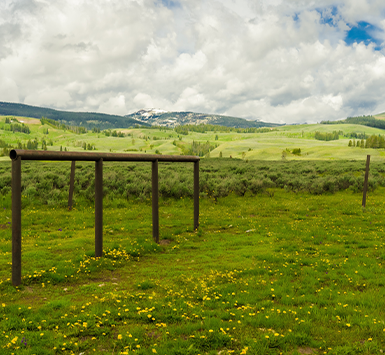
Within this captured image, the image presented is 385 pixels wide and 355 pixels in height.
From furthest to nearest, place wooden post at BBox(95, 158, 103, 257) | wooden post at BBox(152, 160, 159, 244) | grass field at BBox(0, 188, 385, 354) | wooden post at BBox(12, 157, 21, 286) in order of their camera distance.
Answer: wooden post at BBox(152, 160, 159, 244)
wooden post at BBox(95, 158, 103, 257)
wooden post at BBox(12, 157, 21, 286)
grass field at BBox(0, 188, 385, 354)

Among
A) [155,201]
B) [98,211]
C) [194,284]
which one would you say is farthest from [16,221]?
[155,201]

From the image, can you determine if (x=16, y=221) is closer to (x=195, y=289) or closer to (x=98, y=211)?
(x=98, y=211)

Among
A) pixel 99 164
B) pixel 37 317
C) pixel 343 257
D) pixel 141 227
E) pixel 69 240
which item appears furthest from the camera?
pixel 141 227

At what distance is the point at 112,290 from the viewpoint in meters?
6.33

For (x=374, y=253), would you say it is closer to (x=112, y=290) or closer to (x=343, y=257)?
(x=343, y=257)

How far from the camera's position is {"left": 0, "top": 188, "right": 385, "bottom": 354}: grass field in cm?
446

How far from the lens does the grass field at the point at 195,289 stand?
446 centimetres

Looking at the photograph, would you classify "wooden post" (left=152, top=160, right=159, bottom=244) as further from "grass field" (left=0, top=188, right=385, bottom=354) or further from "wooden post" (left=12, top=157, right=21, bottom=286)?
"wooden post" (left=12, top=157, right=21, bottom=286)

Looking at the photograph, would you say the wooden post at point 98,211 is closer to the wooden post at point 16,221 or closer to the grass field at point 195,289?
the grass field at point 195,289

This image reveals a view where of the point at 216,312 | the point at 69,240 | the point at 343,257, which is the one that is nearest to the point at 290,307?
the point at 216,312

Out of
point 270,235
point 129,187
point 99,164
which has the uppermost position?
point 99,164

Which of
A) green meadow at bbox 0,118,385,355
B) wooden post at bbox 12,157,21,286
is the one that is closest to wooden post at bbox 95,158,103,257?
green meadow at bbox 0,118,385,355

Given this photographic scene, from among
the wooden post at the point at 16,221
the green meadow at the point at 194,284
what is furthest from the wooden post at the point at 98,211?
the wooden post at the point at 16,221

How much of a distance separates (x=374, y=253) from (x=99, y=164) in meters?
8.55
